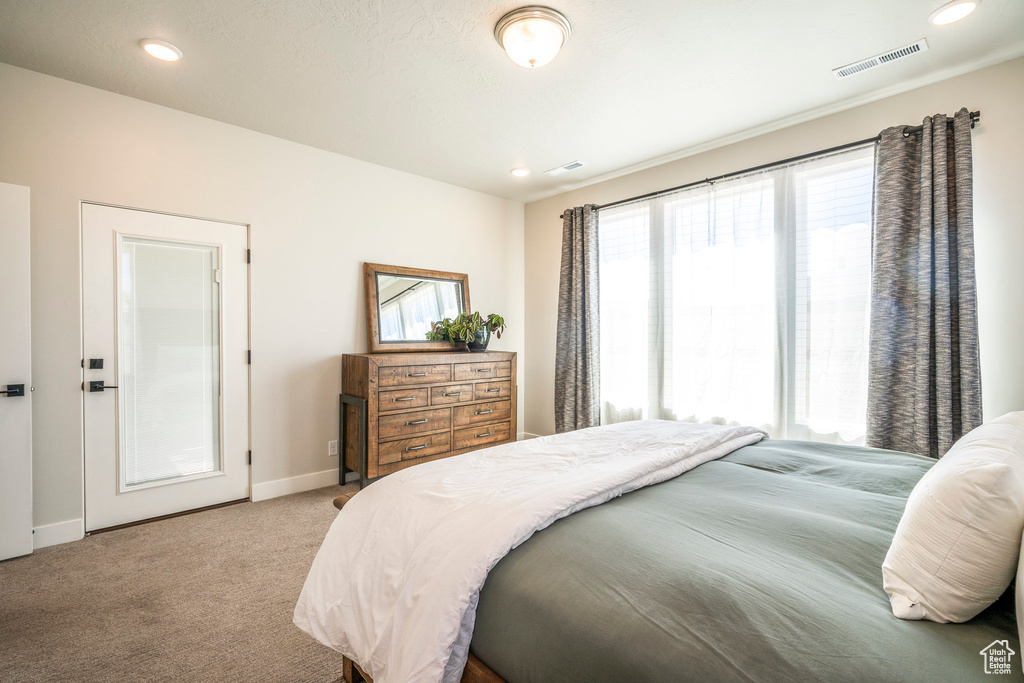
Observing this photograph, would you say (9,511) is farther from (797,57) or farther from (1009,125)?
(1009,125)

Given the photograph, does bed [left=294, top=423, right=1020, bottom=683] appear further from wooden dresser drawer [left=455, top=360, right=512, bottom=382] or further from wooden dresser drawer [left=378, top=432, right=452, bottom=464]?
wooden dresser drawer [left=455, top=360, right=512, bottom=382]

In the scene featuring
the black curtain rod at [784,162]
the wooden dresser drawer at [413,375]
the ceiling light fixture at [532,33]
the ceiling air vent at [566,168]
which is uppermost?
the ceiling air vent at [566,168]

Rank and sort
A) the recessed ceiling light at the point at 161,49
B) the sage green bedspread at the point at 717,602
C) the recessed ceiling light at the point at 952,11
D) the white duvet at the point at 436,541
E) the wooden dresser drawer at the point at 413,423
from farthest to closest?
the wooden dresser drawer at the point at 413,423 < the recessed ceiling light at the point at 161,49 < the recessed ceiling light at the point at 952,11 < the white duvet at the point at 436,541 < the sage green bedspread at the point at 717,602

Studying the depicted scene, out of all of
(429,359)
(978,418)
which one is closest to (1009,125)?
(978,418)

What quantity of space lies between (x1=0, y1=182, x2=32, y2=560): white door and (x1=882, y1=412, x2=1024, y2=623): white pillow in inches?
147

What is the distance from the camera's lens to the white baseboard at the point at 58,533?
2.60 metres

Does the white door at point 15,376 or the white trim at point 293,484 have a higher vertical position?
the white door at point 15,376

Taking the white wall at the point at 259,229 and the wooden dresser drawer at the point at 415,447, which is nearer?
the white wall at the point at 259,229

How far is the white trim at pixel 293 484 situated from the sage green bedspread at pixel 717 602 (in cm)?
292

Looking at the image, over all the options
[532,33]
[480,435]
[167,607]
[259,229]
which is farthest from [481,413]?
[532,33]

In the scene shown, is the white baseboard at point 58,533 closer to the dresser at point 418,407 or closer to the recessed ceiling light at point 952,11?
the dresser at point 418,407

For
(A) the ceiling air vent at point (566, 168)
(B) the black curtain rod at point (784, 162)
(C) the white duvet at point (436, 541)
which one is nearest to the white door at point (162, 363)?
(C) the white duvet at point (436, 541)

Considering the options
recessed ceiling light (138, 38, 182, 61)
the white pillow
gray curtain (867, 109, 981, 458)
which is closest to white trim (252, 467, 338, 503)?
recessed ceiling light (138, 38, 182, 61)

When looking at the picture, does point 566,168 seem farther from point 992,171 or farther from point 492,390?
point 992,171
